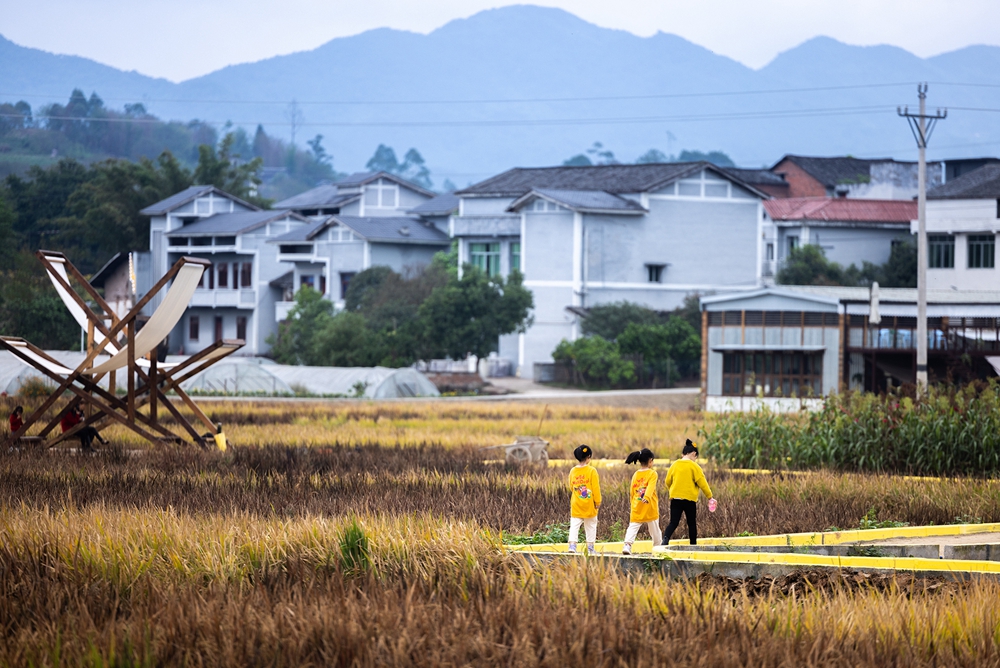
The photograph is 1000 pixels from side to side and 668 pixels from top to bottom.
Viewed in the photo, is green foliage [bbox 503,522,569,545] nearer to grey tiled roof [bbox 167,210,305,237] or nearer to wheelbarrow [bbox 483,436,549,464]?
wheelbarrow [bbox 483,436,549,464]

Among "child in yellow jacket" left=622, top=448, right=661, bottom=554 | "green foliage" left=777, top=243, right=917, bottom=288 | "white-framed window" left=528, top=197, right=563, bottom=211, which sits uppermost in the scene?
"white-framed window" left=528, top=197, right=563, bottom=211

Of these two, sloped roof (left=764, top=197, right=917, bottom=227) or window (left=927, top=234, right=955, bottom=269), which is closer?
window (left=927, top=234, right=955, bottom=269)

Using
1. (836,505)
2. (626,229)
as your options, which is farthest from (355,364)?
(836,505)

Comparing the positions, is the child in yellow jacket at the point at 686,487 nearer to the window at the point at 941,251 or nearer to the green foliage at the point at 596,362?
the green foliage at the point at 596,362

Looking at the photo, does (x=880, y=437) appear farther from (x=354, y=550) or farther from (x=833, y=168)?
(x=833, y=168)

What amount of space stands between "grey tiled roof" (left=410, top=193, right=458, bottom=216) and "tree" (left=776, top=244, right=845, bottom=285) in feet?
67.0

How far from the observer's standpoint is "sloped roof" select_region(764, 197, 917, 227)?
6844cm

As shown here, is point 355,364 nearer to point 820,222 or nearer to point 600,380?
point 600,380

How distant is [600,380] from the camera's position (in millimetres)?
55125

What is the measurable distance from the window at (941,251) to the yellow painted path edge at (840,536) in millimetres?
49249

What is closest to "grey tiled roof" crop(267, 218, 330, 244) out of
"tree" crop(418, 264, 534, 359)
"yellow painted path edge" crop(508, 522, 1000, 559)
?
"tree" crop(418, 264, 534, 359)

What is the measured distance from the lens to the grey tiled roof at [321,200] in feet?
249

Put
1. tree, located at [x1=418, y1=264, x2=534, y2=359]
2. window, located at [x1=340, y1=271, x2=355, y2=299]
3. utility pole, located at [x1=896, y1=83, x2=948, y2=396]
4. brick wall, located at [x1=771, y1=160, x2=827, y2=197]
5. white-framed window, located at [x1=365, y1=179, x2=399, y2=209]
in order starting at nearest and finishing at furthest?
utility pole, located at [x1=896, y1=83, x2=948, y2=396], tree, located at [x1=418, y1=264, x2=534, y2=359], window, located at [x1=340, y1=271, x2=355, y2=299], white-framed window, located at [x1=365, y1=179, x2=399, y2=209], brick wall, located at [x1=771, y1=160, x2=827, y2=197]

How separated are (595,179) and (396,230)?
12.0 m
